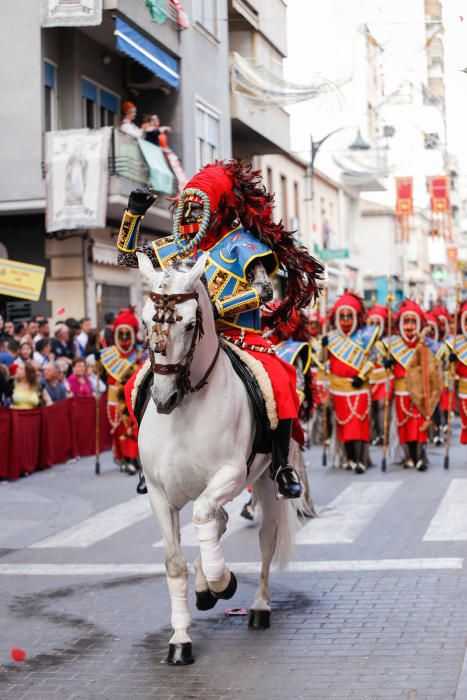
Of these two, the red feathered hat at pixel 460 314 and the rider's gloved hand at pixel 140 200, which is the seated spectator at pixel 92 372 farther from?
the rider's gloved hand at pixel 140 200

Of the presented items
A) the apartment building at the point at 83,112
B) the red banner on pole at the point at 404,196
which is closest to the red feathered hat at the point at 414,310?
the apartment building at the point at 83,112

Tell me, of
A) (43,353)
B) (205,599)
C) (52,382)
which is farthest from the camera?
(43,353)

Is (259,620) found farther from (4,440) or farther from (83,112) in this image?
(83,112)

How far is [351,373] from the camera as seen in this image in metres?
16.3

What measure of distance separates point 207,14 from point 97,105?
5.64 meters

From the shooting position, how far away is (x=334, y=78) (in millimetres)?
26781

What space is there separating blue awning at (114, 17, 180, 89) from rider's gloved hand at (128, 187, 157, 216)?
17.0m

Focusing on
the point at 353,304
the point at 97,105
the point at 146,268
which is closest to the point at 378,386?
the point at 353,304

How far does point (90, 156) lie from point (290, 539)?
16221 mm

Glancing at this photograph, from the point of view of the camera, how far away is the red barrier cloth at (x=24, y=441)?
15500 mm

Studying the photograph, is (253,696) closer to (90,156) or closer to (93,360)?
(93,360)

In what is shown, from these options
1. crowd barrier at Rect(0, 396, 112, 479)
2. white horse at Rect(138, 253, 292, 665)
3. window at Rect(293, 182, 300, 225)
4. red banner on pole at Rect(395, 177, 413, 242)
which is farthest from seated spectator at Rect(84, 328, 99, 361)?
red banner on pole at Rect(395, 177, 413, 242)

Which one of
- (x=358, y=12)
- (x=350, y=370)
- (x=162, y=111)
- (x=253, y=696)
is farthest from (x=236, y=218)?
(x=162, y=111)

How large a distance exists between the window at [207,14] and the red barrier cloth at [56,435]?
47.8 feet
